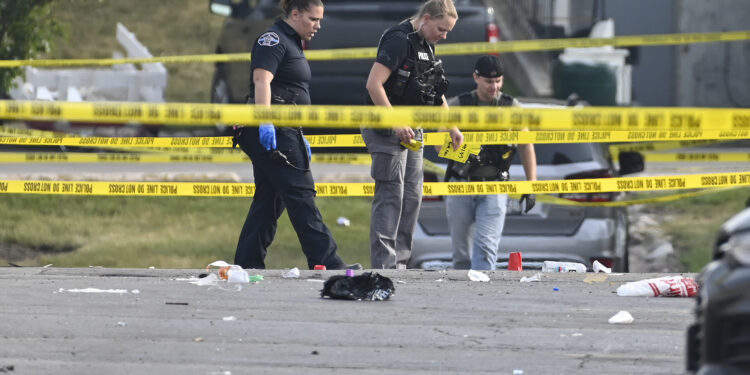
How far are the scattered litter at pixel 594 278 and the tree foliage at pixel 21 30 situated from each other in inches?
270

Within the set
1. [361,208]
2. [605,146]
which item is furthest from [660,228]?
[605,146]

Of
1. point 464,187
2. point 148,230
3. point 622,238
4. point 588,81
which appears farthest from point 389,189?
point 588,81

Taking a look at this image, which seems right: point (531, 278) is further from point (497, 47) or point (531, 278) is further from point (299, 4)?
point (497, 47)

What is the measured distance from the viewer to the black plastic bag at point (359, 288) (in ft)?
23.3

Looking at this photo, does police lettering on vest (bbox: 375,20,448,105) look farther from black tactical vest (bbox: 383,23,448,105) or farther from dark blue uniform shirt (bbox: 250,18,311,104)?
dark blue uniform shirt (bbox: 250,18,311,104)

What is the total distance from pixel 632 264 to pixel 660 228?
1840 mm

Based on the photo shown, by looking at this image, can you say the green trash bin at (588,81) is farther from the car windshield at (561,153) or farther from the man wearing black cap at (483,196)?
the man wearing black cap at (483,196)

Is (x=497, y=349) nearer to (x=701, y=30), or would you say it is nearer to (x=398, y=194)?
(x=398, y=194)

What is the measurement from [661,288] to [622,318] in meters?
0.78

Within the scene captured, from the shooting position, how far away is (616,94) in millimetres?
21672

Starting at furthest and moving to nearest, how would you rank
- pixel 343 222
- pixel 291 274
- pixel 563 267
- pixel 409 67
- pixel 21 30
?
pixel 343 222
pixel 21 30
pixel 563 267
pixel 409 67
pixel 291 274

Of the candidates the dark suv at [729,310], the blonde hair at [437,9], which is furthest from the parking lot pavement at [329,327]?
the dark suv at [729,310]

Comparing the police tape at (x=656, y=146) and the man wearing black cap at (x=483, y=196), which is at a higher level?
the man wearing black cap at (x=483, y=196)

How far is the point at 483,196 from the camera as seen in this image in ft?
29.5
